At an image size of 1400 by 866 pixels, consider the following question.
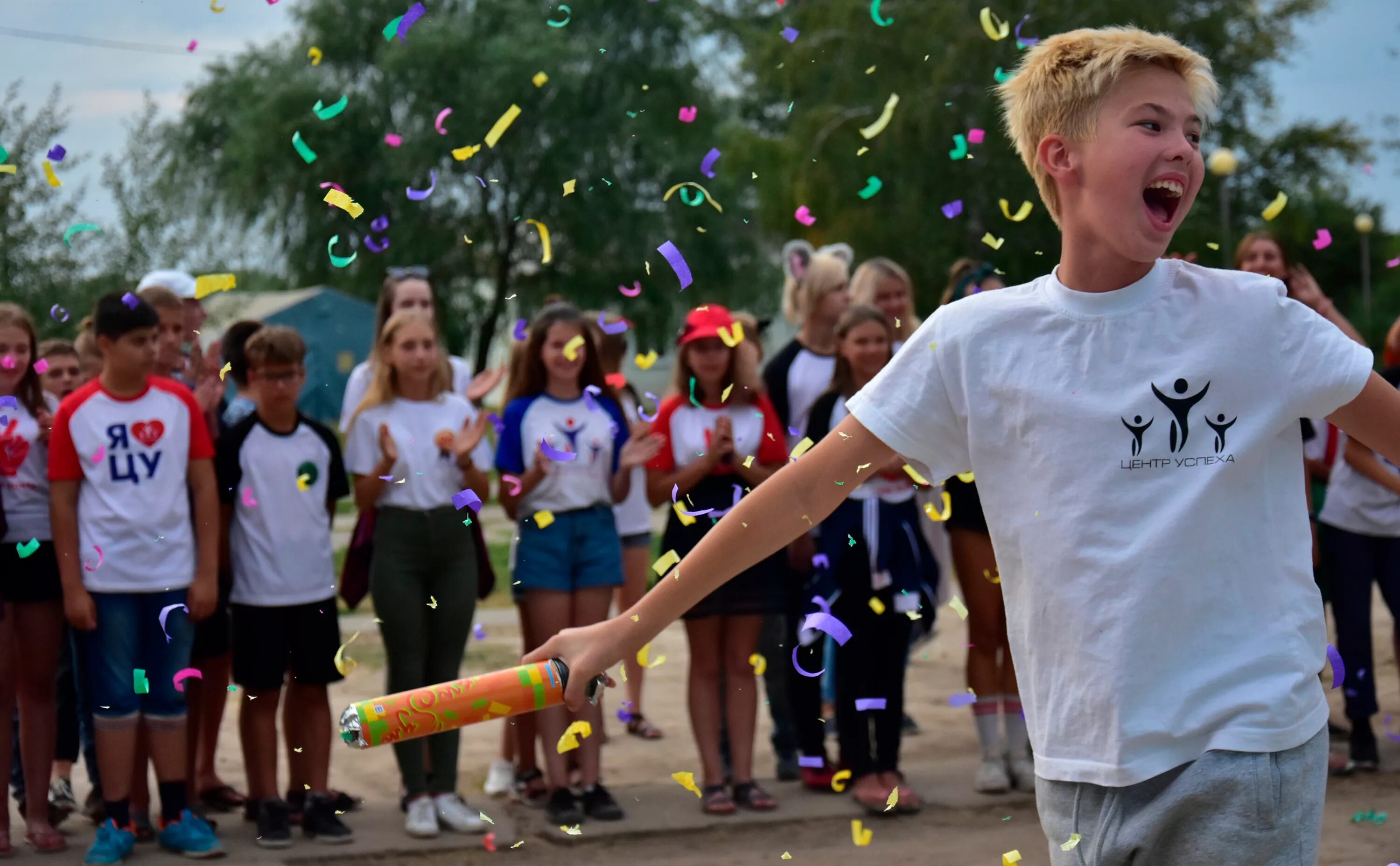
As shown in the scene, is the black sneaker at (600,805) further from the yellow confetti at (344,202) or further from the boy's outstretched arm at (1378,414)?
the boy's outstretched arm at (1378,414)

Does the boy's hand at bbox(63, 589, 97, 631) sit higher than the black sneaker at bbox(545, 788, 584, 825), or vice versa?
the boy's hand at bbox(63, 589, 97, 631)

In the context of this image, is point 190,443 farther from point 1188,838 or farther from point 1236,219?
point 1236,219

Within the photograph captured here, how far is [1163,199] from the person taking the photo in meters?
1.95

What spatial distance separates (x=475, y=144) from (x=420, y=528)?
69.9ft

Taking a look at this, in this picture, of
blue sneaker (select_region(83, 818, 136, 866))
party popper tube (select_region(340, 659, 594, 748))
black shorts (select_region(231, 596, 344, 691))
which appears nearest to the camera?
party popper tube (select_region(340, 659, 594, 748))

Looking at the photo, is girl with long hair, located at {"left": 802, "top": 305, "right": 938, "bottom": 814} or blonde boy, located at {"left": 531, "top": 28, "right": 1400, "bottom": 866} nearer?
blonde boy, located at {"left": 531, "top": 28, "right": 1400, "bottom": 866}

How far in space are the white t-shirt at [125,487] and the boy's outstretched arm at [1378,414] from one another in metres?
3.67

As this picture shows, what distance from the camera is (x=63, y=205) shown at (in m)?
8.48

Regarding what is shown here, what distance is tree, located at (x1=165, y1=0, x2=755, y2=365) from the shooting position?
80.1 feet

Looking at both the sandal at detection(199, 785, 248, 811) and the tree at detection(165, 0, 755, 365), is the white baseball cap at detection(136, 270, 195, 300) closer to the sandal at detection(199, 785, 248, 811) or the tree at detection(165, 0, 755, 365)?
the sandal at detection(199, 785, 248, 811)

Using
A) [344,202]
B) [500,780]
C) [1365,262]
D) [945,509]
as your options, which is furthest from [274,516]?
[1365,262]

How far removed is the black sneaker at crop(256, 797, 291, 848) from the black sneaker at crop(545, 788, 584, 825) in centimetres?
83

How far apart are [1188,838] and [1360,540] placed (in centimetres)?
422

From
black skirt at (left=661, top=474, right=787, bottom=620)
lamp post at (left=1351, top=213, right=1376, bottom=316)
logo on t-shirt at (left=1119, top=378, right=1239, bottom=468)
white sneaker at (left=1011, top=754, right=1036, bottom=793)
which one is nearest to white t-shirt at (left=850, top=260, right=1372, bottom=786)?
logo on t-shirt at (left=1119, top=378, right=1239, bottom=468)
